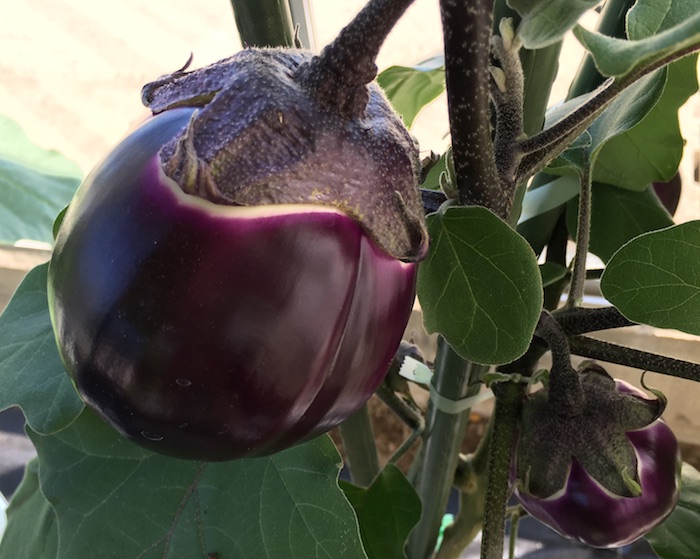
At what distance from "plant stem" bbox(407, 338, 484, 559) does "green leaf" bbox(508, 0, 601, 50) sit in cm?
20

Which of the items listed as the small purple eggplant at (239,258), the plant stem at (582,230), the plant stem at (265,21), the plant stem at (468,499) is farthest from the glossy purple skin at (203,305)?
the plant stem at (468,499)

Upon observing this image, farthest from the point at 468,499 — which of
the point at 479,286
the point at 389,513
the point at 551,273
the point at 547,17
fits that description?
the point at 547,17

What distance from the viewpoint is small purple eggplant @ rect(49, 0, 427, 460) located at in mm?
178

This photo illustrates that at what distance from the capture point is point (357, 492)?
1.61 ft

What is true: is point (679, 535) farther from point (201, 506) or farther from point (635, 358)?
point (201, 506)

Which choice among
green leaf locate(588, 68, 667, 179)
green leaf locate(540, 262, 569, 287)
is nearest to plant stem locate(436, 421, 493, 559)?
green leaf locate(540, 262, 569, 287)

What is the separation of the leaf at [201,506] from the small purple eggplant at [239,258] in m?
0.12

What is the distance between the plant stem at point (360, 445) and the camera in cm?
48

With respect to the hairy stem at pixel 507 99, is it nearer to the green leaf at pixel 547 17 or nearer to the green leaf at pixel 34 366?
the green leaf at pixel 547 17

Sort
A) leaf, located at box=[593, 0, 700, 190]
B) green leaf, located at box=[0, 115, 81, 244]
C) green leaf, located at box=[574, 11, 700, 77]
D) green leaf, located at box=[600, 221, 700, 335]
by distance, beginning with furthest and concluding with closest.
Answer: green leaf, located at box=[0, 115, 81, 244] → leaf, located at box=[593, 0, 700, 190] → green leaf, located at box=[600, 221, 700, 335] → green leaf, located at box=[574, 11, 700, 77]

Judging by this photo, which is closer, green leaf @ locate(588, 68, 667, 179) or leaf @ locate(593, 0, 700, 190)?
green leaf @ locate(588, 68, 667, 179)

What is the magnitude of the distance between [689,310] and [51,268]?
0.25 metres

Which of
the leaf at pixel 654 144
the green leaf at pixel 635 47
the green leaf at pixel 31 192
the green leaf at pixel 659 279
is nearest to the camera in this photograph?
the green leaf at pixel 635 47

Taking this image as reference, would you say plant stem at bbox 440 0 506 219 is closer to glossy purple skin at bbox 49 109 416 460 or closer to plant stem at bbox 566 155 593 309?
glossy purple skin at bbox 49 109 416 460
